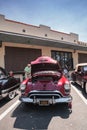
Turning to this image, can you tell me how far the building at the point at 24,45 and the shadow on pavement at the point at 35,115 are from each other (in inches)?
294

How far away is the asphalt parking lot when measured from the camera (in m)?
4.87

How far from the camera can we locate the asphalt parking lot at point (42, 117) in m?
4.87

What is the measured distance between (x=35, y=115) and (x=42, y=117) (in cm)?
35

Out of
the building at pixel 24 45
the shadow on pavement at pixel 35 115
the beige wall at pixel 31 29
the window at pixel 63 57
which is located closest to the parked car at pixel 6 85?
the shadow on pavement at pixel 35 115

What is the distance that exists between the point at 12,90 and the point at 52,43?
33.1ft

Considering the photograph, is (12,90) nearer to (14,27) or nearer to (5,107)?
(5,107)

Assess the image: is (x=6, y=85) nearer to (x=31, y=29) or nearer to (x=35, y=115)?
(x=35, y=115)

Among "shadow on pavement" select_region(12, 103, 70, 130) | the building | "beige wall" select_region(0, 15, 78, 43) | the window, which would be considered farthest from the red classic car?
the window

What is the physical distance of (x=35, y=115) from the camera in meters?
5.91

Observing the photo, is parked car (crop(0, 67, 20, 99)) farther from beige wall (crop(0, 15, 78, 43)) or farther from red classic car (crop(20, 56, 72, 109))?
beige wall (crop(0, 15, 78, 43))

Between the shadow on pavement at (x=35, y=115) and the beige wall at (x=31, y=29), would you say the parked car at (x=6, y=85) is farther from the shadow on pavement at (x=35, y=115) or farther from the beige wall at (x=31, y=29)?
the beige wall at (x=31, y=29)

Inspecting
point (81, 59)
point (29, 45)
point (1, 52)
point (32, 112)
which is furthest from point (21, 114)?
point (81, 59)

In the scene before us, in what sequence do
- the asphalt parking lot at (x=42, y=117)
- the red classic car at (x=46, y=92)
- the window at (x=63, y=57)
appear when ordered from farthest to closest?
the window at (x=63, y=57) → the red classic car at (x=46, y=92) → the asphalt parking lot at (x=42, y=117)

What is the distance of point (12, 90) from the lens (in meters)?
8.42
